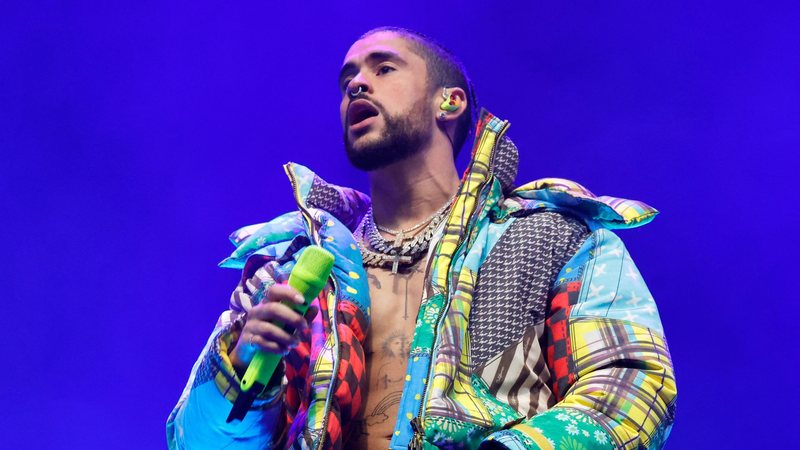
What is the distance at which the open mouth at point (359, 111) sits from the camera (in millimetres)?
1901

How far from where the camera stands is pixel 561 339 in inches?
53.3

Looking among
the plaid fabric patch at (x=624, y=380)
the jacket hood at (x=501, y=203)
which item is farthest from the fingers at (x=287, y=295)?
the jacket hood at (x=501, y=203)

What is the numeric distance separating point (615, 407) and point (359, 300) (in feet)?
1.88

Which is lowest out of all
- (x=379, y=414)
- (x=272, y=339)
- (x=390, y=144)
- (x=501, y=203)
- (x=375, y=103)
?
(x=379, y=414)

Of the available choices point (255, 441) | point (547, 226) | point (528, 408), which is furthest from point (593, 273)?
point (255, 441)

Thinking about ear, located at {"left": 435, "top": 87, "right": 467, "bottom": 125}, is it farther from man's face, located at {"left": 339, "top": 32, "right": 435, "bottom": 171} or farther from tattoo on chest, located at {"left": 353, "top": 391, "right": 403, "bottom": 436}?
tattoo on chest, located at {"left": 353, "top": 391, "right": 403, "bottom": 436}

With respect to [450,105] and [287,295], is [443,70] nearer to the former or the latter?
[450,105]

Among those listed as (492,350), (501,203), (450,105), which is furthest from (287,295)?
(450,105)

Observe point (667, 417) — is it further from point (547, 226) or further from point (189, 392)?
point (189, 392)

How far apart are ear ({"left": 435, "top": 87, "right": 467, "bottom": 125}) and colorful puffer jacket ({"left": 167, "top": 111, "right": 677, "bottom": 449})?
410 mm

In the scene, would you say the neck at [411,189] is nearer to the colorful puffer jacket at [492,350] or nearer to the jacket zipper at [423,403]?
the colorful puffer jacket at [492,350]

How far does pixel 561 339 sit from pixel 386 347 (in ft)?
1.29

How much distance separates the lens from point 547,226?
4.84ft

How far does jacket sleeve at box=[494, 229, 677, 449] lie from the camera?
1146mm
